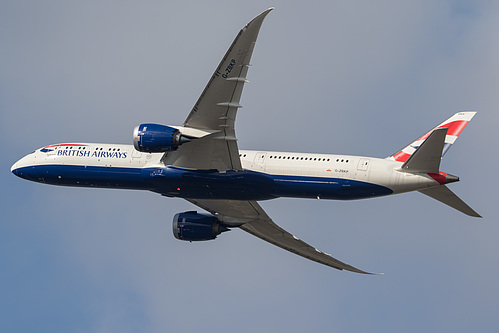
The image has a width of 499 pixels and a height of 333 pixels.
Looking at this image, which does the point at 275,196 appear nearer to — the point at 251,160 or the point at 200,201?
the point at 251,160

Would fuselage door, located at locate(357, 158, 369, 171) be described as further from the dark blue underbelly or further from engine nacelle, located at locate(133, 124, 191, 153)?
engine nacelle, located at locate(133, 124, 191, 153)

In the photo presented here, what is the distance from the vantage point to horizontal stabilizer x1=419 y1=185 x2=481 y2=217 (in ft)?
186

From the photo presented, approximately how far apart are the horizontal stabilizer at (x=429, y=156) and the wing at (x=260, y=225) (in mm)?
13635

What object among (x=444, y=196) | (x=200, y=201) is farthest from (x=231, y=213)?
(x=444, y=196)

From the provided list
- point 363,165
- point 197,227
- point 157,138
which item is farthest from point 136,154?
point 363,165

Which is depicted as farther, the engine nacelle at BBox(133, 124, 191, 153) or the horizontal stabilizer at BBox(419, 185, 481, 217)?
the engine nacelle at BBox(133, 124, 191, 153)

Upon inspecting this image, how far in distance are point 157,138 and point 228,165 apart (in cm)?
515

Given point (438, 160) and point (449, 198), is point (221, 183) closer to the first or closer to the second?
point (438, 160)

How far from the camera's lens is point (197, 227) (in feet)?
225

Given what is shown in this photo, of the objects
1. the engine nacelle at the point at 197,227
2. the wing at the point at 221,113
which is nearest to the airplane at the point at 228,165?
the wing at the point at 221,113

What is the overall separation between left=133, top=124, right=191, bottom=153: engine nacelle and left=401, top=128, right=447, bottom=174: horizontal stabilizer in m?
13.6

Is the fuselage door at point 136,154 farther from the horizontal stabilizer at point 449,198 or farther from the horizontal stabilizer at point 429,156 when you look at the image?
the horizontal stabilizer at point 449,198

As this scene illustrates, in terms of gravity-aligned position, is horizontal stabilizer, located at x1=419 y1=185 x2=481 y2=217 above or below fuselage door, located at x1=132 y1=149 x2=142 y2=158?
below

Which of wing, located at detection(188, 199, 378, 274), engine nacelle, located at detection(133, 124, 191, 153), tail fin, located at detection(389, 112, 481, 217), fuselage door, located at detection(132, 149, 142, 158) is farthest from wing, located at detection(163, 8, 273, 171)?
tail fin, located at detection(389, 112, 481, 217)
